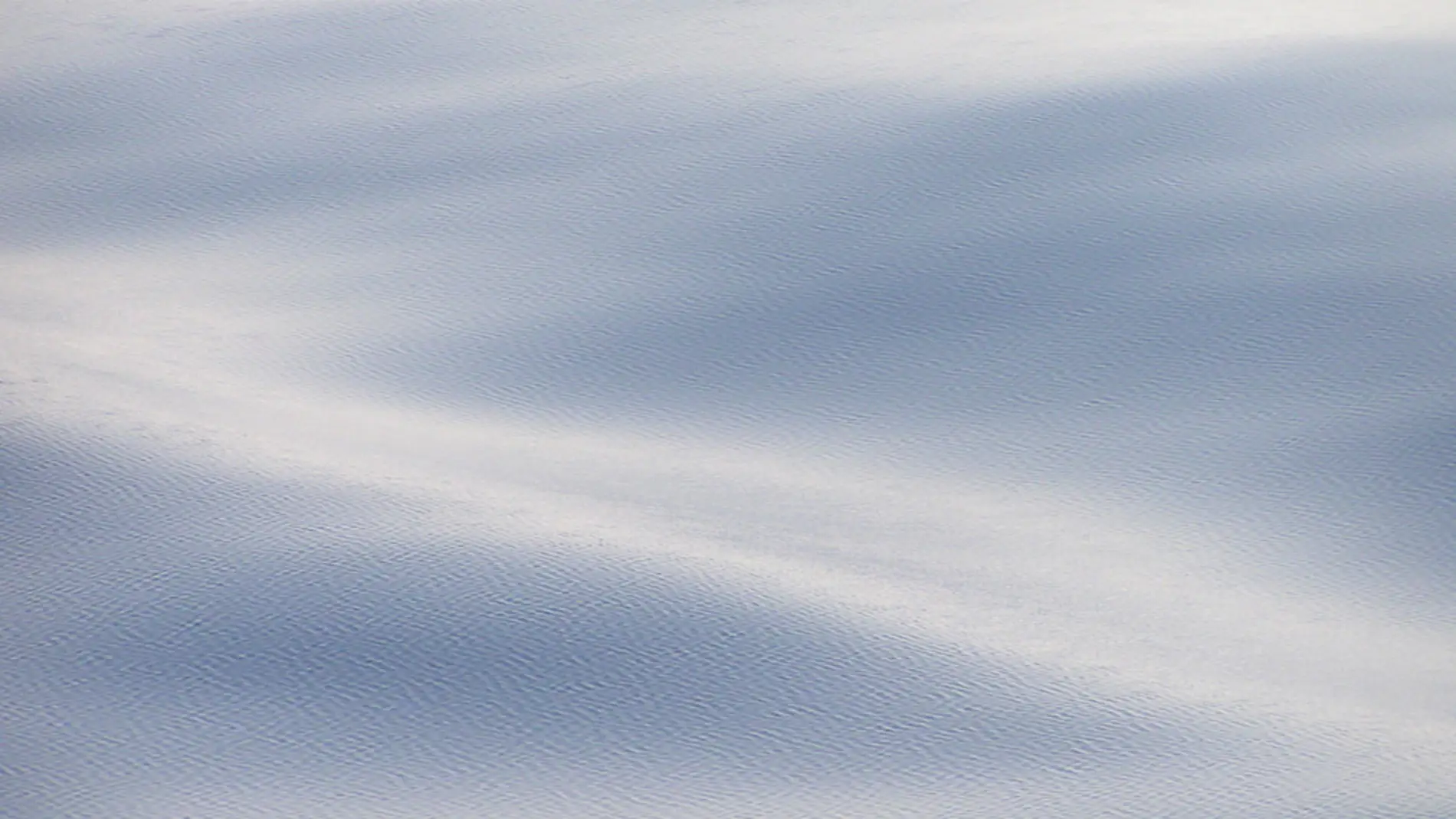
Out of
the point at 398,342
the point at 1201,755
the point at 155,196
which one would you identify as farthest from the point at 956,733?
the point at 155,196

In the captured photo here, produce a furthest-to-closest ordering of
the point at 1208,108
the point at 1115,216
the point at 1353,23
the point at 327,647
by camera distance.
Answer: the point at 1353,23 < the point at 1208,108 < the point at 1115,216 < the point at 327,647

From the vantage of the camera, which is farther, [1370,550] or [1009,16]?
[1009,16]

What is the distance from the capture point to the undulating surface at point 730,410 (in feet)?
20.5

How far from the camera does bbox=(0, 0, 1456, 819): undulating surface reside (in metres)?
6.23

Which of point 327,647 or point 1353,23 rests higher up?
point 1353,23

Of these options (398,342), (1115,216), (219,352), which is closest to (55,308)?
(219,352)

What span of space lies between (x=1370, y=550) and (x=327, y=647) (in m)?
3.80

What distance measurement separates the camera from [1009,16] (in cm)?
1197

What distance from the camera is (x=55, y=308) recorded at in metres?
9.57

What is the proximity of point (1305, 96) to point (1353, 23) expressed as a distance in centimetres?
120

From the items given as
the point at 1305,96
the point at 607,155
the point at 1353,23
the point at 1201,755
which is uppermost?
the point at 1353,23

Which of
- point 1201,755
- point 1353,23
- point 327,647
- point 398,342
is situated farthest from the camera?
point 1353,23

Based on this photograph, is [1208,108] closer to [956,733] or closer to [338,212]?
[338,212]

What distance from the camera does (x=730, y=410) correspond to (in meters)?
8.38
